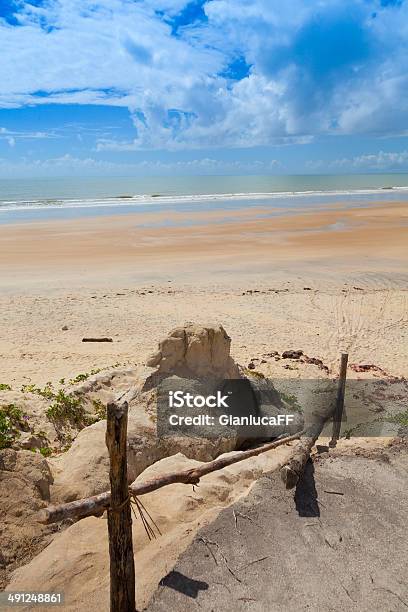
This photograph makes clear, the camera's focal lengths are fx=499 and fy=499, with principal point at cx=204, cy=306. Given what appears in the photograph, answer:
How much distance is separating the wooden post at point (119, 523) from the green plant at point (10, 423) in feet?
10.4

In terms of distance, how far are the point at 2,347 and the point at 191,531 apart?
27.9ft

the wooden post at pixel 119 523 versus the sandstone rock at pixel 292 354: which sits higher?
the wooden post at pixel 119 523

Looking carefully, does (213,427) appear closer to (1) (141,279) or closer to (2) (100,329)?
(2) (100,329)

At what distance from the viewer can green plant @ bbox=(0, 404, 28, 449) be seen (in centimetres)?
717

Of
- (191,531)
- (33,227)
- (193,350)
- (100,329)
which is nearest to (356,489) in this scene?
(191,531)

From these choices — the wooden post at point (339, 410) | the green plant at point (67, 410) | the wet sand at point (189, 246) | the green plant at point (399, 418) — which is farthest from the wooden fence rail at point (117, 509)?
the wet sand at point (189, 246)

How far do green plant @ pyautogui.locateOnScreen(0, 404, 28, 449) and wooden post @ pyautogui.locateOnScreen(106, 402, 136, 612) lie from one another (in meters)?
3.16

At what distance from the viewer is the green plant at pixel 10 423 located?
717cm

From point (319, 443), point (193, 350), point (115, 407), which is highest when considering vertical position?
point (115, 407)

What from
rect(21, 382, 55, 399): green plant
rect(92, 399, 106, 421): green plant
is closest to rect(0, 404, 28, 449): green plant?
rect(21, 382, 55, 399): green plant

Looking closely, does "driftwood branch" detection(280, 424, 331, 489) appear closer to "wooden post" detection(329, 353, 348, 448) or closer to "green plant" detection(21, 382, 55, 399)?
"wooden post" detection(329, 353, 348, 448)

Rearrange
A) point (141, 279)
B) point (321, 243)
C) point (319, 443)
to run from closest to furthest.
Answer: point (319, 443), point (141, 279), point (321, 243)

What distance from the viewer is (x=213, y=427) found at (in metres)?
8.31

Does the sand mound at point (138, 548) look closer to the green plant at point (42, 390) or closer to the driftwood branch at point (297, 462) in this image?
the driftwood branch at point (297, 462)
